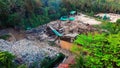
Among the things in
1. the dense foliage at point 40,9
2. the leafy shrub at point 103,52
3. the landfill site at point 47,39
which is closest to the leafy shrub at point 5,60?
the landfill site at point 47,39

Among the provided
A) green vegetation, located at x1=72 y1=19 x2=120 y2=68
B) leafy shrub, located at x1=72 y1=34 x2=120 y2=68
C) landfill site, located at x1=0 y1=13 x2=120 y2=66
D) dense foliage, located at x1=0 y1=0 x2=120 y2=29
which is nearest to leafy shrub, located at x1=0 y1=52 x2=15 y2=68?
landfill site, located at x1=0 y1=13 x2=120 y2=66

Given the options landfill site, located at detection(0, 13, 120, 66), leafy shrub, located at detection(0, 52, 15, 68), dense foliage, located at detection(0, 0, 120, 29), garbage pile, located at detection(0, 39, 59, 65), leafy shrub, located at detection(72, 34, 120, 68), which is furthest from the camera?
dense foliage, located at detection(0, 0, 120, 29)

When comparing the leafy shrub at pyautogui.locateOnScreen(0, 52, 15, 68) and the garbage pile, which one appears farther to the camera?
the garbage pile

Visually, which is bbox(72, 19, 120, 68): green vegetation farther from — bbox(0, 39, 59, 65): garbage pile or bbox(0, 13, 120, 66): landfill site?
bbox(0, 39, 59, 65): garbage pile

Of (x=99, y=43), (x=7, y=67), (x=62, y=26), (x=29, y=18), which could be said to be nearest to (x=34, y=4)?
(x=29, y=18)

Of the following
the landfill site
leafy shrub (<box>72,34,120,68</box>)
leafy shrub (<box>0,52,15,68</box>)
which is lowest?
the landfill site

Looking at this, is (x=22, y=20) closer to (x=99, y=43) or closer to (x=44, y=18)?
(x=44, y=18)

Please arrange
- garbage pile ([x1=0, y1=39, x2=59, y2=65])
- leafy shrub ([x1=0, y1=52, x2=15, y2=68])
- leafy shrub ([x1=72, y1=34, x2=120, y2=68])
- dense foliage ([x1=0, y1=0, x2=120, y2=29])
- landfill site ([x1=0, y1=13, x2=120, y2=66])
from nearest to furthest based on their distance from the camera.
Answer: leafy shrub ([x1=72, y1=34, x2=120, y2=68]), leafy shrub ([x1=0, y1=52, x2=15, y2=68]), garbage pile ([x1=0, y1=39, x2=59, y2=65]), landfill site ([x1=0, y1=13, x2=120, y2=66]), dense foliage ([x1=0, y1=0, x2=120, y2=29])

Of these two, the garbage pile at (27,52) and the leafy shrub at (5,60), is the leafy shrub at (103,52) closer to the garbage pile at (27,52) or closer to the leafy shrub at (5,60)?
the leafy shrub at (5,60)
